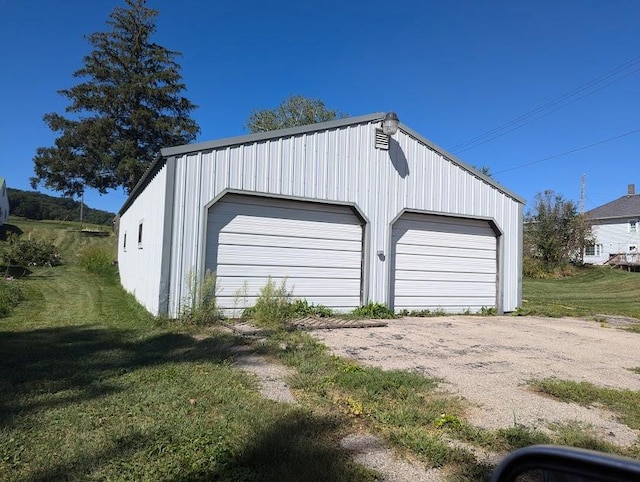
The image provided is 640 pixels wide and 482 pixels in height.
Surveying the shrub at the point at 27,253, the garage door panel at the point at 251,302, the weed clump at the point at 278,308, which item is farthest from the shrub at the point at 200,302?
the shrub at the point at 27,253

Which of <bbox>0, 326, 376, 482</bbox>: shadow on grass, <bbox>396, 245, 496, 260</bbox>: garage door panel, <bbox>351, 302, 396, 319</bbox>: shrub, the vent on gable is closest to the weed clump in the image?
<bbox>351, 302, 396, 319</bbox>: shrub

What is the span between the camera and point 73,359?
4.78 meters

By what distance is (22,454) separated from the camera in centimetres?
261

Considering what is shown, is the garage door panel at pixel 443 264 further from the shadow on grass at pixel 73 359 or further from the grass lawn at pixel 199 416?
the shadow on grass at pixel 73 359

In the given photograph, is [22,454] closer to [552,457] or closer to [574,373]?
[552,457]

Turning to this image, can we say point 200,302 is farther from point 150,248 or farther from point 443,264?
point 443,264

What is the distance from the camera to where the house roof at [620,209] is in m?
35.7

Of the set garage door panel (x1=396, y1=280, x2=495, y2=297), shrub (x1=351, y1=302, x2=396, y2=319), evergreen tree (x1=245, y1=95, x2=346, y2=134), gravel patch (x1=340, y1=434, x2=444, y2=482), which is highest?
evergreen tree (x1=245, y1=95, x2=346, y2=134)

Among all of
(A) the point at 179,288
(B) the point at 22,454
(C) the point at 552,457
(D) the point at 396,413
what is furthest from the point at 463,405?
(A) the point at 179,288

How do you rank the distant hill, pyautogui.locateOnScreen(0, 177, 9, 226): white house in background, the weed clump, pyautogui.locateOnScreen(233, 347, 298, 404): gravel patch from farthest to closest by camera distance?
the distant hill < pyautogui.locateOnScreen(0, 177, 9, 226): white house in background < the weed clump < pyautogui.locateOnScreen(233, 347, 298, 404): gravel patch

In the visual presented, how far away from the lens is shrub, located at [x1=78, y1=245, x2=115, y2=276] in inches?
711

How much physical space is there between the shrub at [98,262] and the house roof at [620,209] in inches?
1372

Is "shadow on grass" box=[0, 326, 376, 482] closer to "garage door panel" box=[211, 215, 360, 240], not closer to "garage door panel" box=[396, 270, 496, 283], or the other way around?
"garage door panel" box=[211, 215, 360, 240]

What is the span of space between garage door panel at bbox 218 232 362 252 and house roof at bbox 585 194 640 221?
32.7 metres
